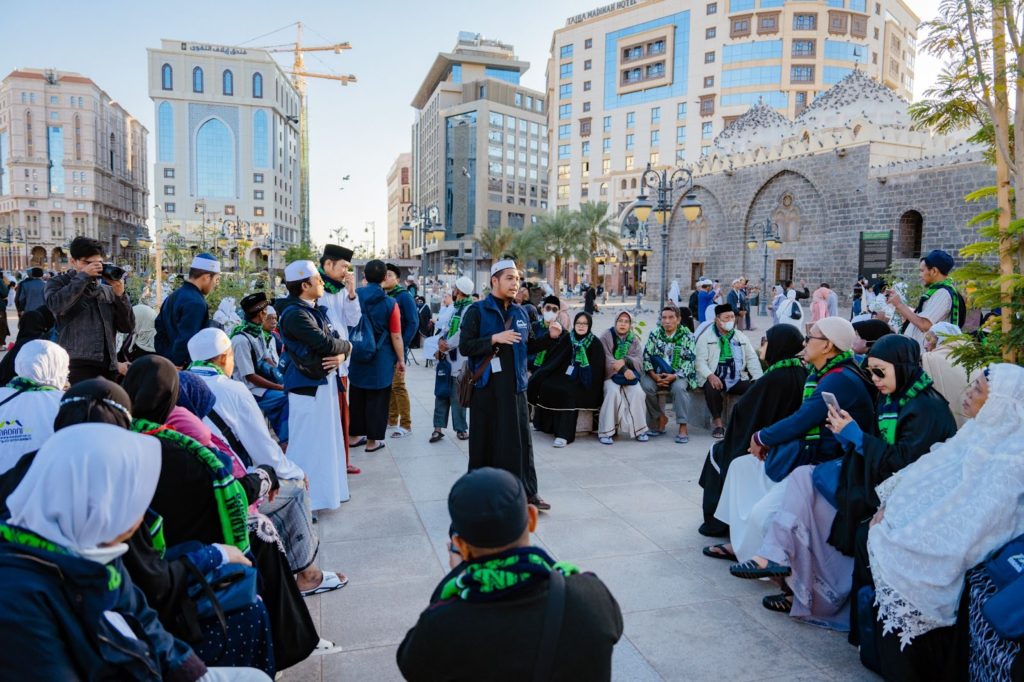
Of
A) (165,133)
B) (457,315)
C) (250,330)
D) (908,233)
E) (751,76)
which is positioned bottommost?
(250,330)

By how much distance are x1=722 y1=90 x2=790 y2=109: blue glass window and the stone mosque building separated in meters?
22.6

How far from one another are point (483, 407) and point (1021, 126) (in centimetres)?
353

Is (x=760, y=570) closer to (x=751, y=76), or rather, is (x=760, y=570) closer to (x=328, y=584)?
(x=328, y=584)

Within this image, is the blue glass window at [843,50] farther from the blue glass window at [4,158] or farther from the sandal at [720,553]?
the blue glass window at [4,158]

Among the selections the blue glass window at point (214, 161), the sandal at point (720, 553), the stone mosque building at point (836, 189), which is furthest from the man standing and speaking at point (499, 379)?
the blue glass window at point (214, 161)

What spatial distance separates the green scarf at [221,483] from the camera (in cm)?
237

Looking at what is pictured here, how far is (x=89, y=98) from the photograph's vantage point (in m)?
86.7

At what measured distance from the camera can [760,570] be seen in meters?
3.54

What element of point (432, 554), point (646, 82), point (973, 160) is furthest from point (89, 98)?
point (432, 554)

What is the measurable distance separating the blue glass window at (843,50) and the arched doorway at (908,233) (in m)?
35.3

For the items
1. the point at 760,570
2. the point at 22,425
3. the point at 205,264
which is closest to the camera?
the point at 22,425

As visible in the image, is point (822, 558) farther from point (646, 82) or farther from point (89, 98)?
point (89, 98)

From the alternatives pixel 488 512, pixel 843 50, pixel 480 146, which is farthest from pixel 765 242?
pixel 480 146

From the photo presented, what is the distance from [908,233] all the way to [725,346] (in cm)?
2441
